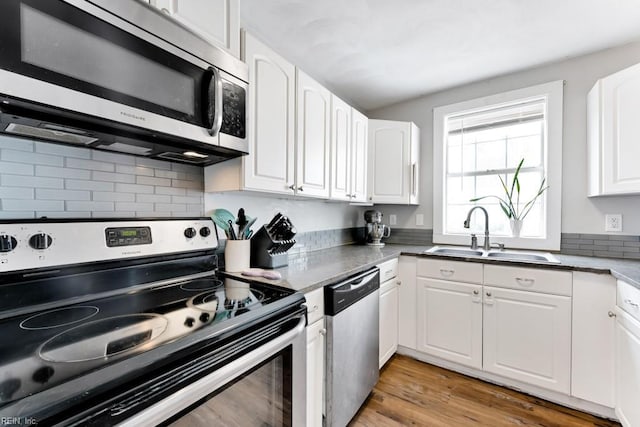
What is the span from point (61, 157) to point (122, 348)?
0.82m

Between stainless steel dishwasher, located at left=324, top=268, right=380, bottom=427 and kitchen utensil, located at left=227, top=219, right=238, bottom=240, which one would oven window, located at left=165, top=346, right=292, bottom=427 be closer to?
stainless steel dishwasher, located at left=324, top=268, right=380, bottom=427

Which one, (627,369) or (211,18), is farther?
(627,369)

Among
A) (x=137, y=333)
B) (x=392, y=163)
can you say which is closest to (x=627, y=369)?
(x=392, y=163)

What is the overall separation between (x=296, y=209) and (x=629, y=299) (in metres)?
1.99

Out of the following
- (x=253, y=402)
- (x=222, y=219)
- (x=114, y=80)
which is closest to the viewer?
(x=114, y=80)

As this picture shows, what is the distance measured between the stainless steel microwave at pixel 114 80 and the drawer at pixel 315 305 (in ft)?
2.47

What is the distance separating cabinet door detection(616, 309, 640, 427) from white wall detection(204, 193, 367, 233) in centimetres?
195

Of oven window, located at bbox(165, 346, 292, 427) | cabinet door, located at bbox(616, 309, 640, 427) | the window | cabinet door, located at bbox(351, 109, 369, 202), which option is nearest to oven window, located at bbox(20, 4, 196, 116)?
oven window, located at bbox(165, 346, 292, 427)

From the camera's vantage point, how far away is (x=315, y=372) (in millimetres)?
1296

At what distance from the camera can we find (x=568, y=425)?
1.54m

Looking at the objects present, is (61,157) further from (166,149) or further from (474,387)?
(474,387)

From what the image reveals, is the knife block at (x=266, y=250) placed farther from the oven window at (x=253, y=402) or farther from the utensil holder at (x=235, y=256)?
the oven window at (x=253, y=402)

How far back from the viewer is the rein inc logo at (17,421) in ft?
1.39

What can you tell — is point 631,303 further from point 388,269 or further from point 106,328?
point 106,328
